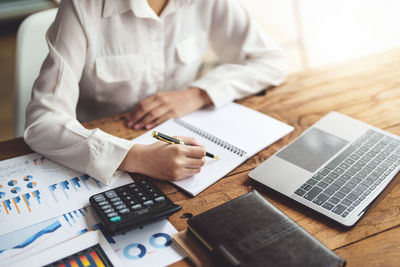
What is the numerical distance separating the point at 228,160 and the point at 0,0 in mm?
3370

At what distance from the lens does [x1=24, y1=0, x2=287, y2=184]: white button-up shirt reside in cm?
96

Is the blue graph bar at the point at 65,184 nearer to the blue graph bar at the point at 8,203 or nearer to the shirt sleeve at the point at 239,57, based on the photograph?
the blue graph bar at the point at 8,203

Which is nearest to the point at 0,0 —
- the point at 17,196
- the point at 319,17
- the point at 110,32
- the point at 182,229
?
the point at 319,17

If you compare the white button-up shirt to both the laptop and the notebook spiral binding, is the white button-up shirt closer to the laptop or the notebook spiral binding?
the notebook spiral binding

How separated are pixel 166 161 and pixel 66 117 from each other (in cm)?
30

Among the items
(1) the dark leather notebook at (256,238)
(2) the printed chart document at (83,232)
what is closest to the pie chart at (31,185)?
(2) the printed chart document at (83,232)

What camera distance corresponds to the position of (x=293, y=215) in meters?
0.78

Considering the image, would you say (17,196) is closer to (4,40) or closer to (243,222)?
(243,222)

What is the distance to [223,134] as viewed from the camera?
1037 mm

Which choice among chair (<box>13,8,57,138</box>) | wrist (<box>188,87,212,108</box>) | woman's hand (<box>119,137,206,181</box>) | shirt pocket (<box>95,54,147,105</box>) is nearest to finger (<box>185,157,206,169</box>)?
woman's hand (<box>119,137,206,181</box>)

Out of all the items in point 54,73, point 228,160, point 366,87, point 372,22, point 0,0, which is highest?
point 0,0

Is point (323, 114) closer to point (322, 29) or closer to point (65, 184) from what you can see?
point (65, 184)

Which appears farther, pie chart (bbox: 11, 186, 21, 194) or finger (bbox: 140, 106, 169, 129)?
finger (bbox: 140, 106, 169, 129)

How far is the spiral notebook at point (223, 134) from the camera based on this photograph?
895 millimetres
